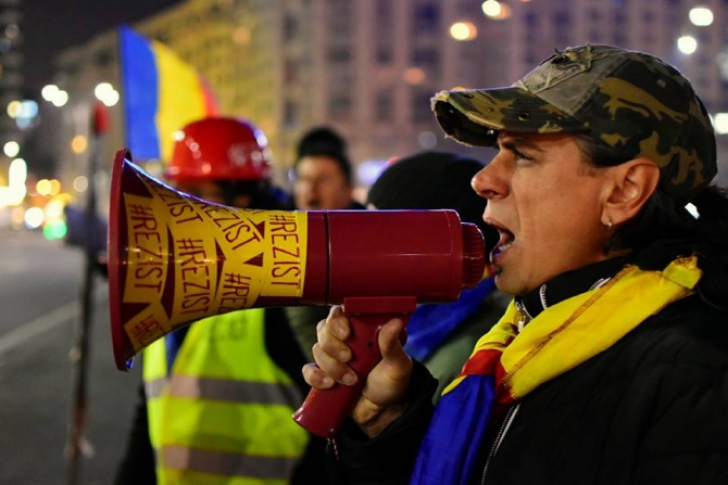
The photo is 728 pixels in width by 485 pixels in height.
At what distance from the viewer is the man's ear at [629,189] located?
4.91ft

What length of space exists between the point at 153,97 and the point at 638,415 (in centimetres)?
535

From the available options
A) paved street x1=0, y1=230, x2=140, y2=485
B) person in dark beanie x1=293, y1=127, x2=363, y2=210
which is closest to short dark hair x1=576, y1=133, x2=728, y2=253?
person in dark beanie x1=293, y1=127, x2=363, y2=210

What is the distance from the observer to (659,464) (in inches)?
49.8

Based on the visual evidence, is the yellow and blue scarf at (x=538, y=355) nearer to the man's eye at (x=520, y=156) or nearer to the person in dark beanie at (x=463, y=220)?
the man's eye at (x=520, y=156)

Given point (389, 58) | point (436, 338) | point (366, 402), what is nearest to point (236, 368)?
point (436, 338)

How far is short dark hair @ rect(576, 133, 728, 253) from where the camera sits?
1494mm

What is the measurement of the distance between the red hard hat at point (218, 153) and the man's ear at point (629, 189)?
2808 mm

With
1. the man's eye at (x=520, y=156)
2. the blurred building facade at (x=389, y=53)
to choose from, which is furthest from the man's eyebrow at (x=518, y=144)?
the blurred building facade at (x=389, y=53)

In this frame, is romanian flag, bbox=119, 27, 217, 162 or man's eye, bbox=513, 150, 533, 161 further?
romanian flag, bbox=119, 27, 217, 162

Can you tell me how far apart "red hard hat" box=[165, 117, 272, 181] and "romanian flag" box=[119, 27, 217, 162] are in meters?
1.11

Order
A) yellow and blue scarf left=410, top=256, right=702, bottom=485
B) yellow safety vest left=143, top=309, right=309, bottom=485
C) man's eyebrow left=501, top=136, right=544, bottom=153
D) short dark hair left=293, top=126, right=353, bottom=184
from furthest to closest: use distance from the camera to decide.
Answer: short dark hair left=293, top=126, right=353, bottom=184
yellow safety vest left=143, top=309, right=309, bottom=485
man's eyebrow left=501, top=136, right=544, bottom=153
yellow and blue scarf left=410, top=256, right=702, bottom=485

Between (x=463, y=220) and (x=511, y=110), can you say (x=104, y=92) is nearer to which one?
(x=463, y=220)

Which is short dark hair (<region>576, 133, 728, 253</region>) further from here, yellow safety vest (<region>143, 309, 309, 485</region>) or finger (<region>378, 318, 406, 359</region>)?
yellow safety vest (<region>143, 309, 309, 485</region>)

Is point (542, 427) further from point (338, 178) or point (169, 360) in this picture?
point (338, 178)
